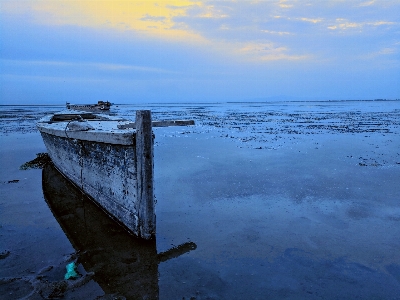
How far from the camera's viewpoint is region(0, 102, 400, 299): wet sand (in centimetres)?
419

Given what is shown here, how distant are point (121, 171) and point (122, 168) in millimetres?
86

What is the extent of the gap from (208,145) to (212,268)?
11.3m

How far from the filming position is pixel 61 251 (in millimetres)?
5191

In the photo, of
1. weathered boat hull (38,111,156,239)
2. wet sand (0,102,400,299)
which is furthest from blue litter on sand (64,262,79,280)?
weathered boat hull (38,111,156,239)

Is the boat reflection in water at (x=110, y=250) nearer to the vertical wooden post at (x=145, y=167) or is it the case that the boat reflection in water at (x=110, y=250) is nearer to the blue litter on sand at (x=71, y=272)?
the blue litter on sand at (x=71, y=272)

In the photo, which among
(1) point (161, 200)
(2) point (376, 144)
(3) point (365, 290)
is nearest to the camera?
(3) point (365, 290)

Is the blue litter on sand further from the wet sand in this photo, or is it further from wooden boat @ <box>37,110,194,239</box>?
wooden boat @ <box>37,110,194,239</box>

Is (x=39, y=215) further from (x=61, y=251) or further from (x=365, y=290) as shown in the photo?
(x=365, y=290)

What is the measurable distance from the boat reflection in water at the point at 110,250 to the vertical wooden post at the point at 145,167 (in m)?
0.54

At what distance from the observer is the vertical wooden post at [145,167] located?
5133mm

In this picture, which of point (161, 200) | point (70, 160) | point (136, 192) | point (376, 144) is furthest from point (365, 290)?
point (376, 144)

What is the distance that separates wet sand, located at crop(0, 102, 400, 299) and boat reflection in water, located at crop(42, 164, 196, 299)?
25 millimetres

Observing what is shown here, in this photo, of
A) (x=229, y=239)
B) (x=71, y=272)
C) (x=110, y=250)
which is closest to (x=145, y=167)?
(x=110, y=250)

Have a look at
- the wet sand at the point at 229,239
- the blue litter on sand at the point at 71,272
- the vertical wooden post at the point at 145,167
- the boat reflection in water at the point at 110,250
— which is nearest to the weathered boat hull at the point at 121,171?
the vertical wooden post at the point at 145,167
